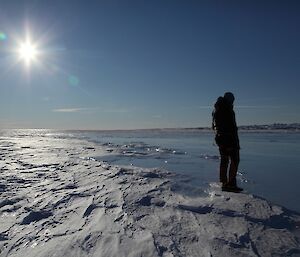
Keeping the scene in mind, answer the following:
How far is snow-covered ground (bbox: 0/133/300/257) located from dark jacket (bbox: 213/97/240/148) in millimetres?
921

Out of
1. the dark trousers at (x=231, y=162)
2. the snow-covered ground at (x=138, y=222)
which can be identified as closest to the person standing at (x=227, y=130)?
the dark trousers at (x=231, y=162)

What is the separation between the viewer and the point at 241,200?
563cm

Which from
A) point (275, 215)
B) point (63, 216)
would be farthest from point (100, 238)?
point (275, 215)

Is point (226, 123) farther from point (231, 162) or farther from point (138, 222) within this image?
point (138, 222)

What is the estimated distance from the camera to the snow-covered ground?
3654 mm

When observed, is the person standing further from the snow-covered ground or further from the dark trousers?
the snow-covered ground

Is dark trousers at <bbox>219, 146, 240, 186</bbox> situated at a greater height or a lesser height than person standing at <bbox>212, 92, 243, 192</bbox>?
lesser

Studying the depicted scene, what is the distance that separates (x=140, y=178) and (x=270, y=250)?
4727 mm

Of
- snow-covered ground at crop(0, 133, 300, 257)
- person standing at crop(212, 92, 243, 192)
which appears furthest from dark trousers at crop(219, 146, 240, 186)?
snow-covered ground at crop(0, 133, 300, 257)

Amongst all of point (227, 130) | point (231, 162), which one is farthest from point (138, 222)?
point (227, 130)

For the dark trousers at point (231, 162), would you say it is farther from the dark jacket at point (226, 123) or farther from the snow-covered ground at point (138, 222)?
the snow-covered ground at point (138, 222)

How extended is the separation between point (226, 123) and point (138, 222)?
3.10 metres

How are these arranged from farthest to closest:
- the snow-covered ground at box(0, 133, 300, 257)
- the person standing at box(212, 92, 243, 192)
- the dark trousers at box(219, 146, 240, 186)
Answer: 1. the person standing at box(212, 92, 243, 192)
2. the dark trousers at box(219, 146, 240, 186)
3. the snow-covered ground at box(0, 133, 300, 257)

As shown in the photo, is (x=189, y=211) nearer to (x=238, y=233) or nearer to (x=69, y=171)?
(x=238, y=233)
